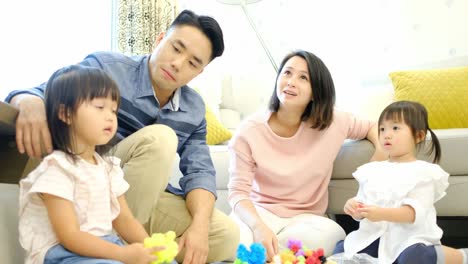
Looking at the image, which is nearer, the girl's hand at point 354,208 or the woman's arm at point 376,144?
the girl's hand at point 354,208

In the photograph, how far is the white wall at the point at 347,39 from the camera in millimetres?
2494

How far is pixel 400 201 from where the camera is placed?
1.25 metres

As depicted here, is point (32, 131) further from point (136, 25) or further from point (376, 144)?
point (136, 25)

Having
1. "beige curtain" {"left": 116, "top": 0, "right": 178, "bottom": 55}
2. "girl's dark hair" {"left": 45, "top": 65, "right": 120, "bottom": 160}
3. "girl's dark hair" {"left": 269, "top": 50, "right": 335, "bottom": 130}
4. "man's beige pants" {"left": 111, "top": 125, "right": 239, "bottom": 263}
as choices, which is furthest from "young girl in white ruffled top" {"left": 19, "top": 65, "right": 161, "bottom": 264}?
"beige curtain" {"left": 116, "top": 0, "right": 178, "bottom": 55}

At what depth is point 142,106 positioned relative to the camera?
4.07ft

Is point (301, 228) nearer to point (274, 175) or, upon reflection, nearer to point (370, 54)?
point (274, 175)

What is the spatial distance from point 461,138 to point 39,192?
128cm

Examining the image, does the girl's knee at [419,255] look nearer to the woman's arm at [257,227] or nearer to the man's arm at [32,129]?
the woman's arm at [257,227]

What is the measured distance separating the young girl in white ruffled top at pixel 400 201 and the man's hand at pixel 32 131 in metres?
0.82

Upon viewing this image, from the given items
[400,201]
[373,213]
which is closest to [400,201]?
[400,201]

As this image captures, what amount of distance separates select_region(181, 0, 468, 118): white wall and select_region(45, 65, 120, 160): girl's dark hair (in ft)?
5.19

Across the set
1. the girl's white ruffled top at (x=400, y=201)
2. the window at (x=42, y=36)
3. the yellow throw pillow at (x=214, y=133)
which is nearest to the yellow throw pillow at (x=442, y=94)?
the girl's white ruffled top at (x=400, y=201)

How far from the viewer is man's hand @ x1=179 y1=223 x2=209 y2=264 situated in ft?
3.52

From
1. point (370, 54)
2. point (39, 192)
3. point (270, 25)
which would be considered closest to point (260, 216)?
point (39, 192)
